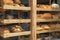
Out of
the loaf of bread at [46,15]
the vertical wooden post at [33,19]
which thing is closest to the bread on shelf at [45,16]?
the loaf of bread at [46,15]

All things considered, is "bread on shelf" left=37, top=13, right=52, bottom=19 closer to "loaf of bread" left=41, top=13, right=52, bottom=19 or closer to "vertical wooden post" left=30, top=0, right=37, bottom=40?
"loaf of bread" left=41, top=13, right=52, bottom=19

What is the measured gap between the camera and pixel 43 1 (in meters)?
2.47

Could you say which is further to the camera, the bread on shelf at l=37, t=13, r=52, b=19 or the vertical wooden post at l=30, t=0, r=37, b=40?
the bread on shelf at l=37, t=13, r=52, b=19

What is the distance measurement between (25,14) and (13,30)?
1.42 ft

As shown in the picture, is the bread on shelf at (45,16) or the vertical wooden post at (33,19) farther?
the bread on shelf at (45,16)

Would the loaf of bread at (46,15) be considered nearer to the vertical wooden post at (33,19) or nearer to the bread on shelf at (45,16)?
the bread on shelf at (45,16)

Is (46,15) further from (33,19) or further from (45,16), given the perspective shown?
(33,19)

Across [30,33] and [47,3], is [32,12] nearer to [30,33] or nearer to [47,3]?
[30,33]

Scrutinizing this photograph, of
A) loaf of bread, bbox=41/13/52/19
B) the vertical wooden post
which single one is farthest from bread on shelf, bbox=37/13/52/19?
the vertical wooden post

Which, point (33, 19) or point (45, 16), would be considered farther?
point (45, 16)

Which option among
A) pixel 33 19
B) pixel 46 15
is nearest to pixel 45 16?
pixel 46 15

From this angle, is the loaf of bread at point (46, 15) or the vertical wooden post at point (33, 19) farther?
the loaf of bread at point (46, 15)

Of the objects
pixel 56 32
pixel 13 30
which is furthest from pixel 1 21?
pixel 56 32

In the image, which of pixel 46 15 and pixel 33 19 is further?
pixel 46 15
